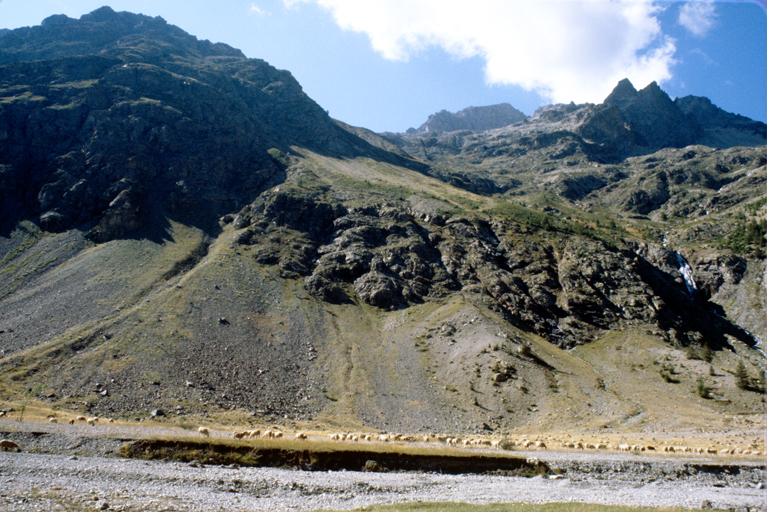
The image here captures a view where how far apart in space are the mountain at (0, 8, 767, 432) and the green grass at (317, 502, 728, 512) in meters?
24.0

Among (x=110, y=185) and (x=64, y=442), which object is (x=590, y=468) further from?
(x=110, y=185)

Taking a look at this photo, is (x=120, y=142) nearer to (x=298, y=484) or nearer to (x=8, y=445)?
(x=8, y=445)

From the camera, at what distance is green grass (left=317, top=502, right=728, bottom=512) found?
17859 millimetres

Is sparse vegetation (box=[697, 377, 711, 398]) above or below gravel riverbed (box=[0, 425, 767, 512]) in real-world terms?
below

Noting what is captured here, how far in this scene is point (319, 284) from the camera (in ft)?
259

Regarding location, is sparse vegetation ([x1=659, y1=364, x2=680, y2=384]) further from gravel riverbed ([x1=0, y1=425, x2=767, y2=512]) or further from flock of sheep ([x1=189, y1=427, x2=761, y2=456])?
A: gravel riverbed ([x1=0, y1=425, x2=767, y2=512])

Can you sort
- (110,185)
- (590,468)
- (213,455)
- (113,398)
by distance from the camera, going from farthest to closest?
1. (110,185)
2. (113,398)
3. (590,468)
4. (213,455)

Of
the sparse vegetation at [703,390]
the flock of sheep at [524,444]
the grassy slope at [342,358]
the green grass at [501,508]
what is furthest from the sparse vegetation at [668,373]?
the green grass at [501,508]

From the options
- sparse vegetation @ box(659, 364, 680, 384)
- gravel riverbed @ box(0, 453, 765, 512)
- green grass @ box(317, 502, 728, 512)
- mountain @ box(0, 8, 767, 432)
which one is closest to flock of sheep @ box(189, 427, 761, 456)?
gravel riverbed @ box(0, 453, 765, 512)

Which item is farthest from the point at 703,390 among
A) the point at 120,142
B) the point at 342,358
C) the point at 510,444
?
the point at 120,142

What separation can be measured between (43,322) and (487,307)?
2739 inches

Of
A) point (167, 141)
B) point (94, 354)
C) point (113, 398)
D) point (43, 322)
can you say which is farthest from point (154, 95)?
point (113, 398)

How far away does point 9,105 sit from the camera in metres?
110

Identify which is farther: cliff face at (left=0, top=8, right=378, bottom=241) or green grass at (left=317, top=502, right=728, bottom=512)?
cliff face at (left=0, top=8, right=378, bottom=241)
